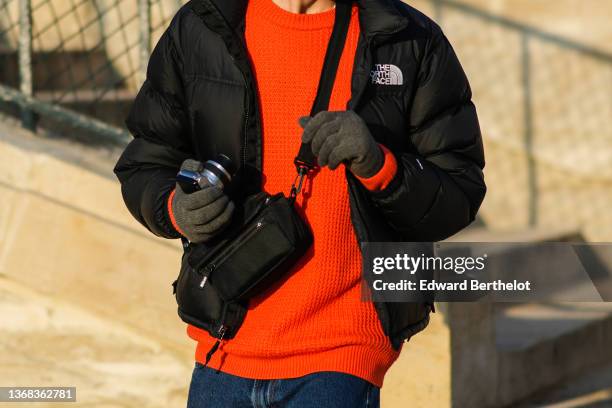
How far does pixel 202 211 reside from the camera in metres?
2.47

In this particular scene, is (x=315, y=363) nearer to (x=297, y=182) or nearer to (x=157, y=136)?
(x=297, y=182)

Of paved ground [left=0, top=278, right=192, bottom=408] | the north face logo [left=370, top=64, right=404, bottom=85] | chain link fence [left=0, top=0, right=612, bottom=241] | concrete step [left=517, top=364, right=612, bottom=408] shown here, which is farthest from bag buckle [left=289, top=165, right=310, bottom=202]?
chain link fence [left=0, top=0, right=612, bottom=241]

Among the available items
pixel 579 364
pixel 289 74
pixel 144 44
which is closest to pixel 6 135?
pixel 144 44

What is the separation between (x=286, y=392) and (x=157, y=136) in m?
0.71

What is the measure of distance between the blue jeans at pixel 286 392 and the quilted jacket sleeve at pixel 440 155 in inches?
15.3

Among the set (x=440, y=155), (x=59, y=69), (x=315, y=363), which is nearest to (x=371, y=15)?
(x=440, y=155)

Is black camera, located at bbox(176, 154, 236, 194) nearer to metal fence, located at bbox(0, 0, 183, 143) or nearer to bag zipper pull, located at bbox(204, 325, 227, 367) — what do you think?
bag zipper pull, located at bbox(204, 325, 227, 367)

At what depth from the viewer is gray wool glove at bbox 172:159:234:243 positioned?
2.46 metres

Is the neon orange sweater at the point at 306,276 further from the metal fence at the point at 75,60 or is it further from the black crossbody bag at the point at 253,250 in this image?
the metal fence at the point at 75,60

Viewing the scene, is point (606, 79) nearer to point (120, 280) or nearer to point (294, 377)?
point (120, 280)

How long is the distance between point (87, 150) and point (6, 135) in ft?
1.16

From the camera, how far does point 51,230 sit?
4.48 m

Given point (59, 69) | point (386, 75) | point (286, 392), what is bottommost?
point (59, 69)

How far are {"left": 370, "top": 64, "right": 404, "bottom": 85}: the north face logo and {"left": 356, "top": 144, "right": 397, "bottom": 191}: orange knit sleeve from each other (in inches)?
8.6
